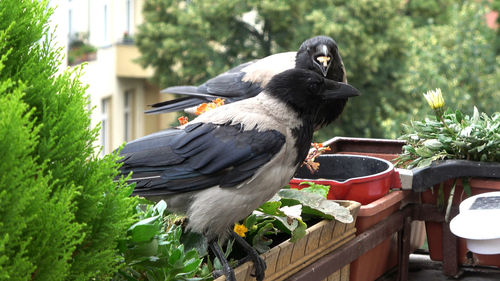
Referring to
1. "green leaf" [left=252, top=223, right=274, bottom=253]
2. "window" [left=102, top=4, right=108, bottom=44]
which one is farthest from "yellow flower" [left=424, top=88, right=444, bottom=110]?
"window" [left=102, top=4, right=108, bottom=44]

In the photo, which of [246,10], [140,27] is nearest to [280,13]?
[246,10]

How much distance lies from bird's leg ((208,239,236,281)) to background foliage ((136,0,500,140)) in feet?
46.3

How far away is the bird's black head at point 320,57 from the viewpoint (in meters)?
4.08

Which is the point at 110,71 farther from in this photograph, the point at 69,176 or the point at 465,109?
the point at 69,176

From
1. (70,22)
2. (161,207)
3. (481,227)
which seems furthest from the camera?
(70,22)

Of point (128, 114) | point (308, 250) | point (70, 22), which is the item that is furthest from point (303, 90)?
point (128, 114)

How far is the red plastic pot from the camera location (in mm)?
3008

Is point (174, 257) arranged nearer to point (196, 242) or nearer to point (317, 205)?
point (196, 242)

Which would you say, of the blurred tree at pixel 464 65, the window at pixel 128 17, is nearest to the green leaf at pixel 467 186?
the blurred tree at pixel 464 65

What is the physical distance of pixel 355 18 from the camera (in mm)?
18375

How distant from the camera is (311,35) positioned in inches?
708

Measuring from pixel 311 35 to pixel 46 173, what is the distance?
16667mm

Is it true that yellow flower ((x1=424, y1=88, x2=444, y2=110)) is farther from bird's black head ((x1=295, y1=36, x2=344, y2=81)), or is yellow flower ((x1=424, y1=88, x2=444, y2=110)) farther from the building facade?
the building facade

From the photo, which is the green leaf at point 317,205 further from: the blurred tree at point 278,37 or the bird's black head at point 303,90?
the blurred tree at point 278,37
